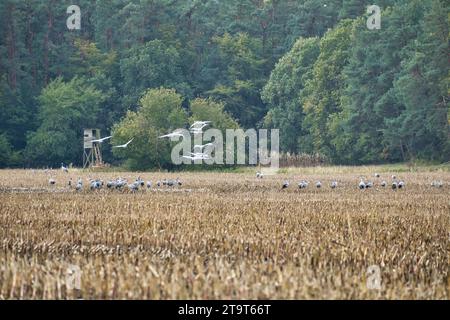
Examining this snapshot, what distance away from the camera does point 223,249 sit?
1227 centimetres

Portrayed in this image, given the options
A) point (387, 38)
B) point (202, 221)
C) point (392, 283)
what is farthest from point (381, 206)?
point (387, 38)

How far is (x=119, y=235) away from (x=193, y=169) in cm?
4248

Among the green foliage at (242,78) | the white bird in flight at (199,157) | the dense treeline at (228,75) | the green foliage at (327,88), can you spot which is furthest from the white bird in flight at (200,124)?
the green foliage at (242,78)

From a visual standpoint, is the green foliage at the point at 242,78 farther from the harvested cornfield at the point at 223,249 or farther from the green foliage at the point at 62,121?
the harvested cornfield at the point at 223,249

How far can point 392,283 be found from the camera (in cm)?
959

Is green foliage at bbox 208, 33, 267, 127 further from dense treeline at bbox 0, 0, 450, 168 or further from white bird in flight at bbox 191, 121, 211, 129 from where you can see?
white bird in flight at bbox 191, 121, 211, 129

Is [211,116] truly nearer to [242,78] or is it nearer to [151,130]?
[151,130]

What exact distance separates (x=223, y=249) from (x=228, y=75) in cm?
6645

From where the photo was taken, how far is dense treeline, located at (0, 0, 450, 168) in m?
57.1

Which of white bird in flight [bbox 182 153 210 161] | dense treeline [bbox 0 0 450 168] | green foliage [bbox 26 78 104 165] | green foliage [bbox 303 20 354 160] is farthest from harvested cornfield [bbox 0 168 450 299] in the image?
green foliage [bbox 26 78 104 165]

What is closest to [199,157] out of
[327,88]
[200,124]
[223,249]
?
[200,124]

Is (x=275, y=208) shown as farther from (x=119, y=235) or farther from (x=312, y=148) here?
(x=312, y=148)

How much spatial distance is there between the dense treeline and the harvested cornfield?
116ft

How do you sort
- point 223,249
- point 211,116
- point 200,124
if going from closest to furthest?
point 223,249 < point 200,124 < point 211,116
